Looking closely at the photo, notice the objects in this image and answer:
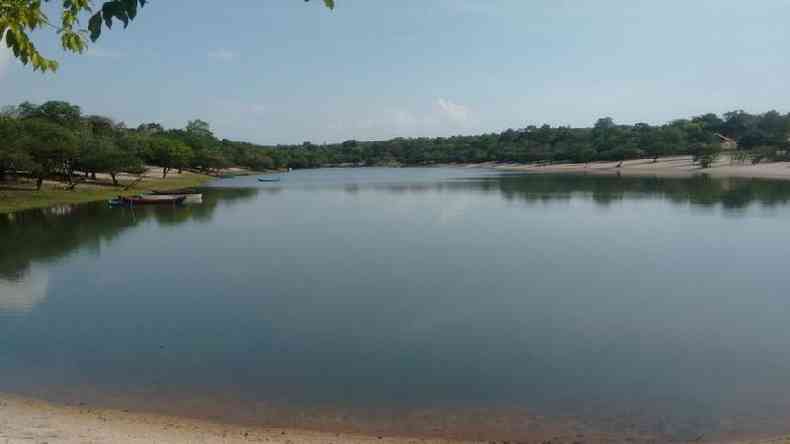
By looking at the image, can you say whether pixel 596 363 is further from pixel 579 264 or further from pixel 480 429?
pixel 579 264

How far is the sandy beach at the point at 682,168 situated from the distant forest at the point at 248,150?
80.1 inches

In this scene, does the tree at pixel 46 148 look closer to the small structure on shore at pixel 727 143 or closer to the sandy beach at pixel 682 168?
the sandy beach at pixel 682 168

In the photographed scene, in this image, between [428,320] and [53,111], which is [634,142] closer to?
[53,111]

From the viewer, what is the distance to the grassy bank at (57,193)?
44.1m

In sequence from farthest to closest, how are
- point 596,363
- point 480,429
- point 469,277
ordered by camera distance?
point 469,277, point 596,363, point 480,429

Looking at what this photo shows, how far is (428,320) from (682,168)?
3582 inches

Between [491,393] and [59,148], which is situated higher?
[59,148]

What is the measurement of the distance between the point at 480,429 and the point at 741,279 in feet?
42.1

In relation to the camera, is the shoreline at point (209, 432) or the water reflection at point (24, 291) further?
the water reflection at point (24, 291)

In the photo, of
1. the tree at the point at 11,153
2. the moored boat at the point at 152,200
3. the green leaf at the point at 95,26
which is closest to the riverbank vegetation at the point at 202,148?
the tree at the point at 11,153

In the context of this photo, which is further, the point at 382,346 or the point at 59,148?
the point at 59,148

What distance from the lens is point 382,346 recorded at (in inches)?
459

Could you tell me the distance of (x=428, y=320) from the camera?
13.5 metres

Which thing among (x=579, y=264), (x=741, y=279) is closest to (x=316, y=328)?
(x=579, y=264)
